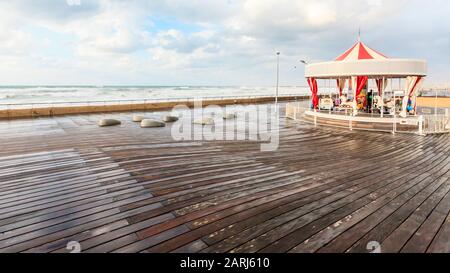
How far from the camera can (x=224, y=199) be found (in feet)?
13.0

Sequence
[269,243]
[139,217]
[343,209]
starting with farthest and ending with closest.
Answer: [343,209] → [139,217] → [269,243]

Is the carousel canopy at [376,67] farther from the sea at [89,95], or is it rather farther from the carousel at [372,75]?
the sea at [89,95]

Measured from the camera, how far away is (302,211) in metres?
3.57

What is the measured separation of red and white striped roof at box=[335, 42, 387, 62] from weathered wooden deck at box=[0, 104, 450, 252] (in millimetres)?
8980

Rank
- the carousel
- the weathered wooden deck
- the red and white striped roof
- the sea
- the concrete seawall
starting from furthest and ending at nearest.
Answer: the sea
the concrete seawall
the red and white striped roof
the carousel
the weathered wooden deck

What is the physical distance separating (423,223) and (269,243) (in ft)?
6.42

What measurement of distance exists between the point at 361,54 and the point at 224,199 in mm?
14713

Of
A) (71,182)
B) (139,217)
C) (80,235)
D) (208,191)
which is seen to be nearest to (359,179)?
(208,191)

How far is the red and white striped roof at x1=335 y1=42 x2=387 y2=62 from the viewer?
15.0m

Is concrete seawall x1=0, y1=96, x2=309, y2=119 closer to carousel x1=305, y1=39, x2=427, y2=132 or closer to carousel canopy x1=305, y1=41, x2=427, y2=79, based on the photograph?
carousel x1=305, y1=39, x2=427, y2=132

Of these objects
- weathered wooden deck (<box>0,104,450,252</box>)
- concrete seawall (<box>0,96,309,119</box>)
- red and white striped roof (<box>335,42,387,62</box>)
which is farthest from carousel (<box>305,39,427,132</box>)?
concrete seawall (<box>0,96,309,119</box>)

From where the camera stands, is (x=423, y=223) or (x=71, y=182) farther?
(x=71, y=182)
